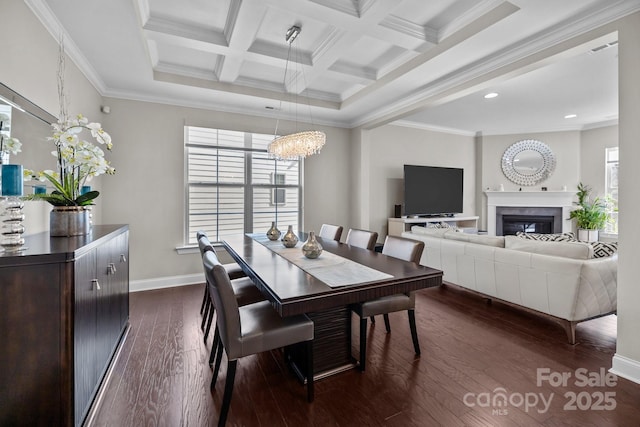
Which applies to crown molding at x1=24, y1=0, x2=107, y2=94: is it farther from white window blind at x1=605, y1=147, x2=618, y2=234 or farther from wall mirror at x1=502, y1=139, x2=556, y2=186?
white window blind at x1=605, y1=147, x2=618, y2=234

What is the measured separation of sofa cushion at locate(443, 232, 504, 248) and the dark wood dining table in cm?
152

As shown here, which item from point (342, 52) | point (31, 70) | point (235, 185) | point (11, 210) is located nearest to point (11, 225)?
point (11, 210)

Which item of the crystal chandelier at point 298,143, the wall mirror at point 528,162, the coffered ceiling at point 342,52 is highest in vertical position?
the coffered ceiling at point 342,52

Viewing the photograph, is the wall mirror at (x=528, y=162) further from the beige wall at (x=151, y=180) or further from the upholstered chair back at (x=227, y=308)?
the upholstered chair back at (x=227, y=308)

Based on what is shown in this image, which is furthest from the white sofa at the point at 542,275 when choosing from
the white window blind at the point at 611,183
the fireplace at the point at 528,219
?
the white window blind at the point at 611,183

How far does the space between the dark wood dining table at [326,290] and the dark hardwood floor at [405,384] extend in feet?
0.50

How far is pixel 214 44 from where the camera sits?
2.83m

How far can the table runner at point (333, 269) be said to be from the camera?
69.4 inches

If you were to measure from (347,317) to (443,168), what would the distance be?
4846 mm

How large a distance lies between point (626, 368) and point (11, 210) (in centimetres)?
395

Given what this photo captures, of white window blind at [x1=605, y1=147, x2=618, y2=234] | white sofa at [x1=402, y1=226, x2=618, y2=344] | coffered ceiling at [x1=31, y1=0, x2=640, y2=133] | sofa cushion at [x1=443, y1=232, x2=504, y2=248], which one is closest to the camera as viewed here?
coffered ceiling at [x1=31, y1=0, x2=640, y2=133]

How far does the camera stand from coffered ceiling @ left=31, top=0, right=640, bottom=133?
2287 mm

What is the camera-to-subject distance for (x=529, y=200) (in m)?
6.43

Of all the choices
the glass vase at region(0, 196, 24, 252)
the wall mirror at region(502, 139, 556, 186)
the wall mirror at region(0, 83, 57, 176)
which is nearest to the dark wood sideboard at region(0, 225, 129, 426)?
the glass vase at region(0, 196, 24, 252)
